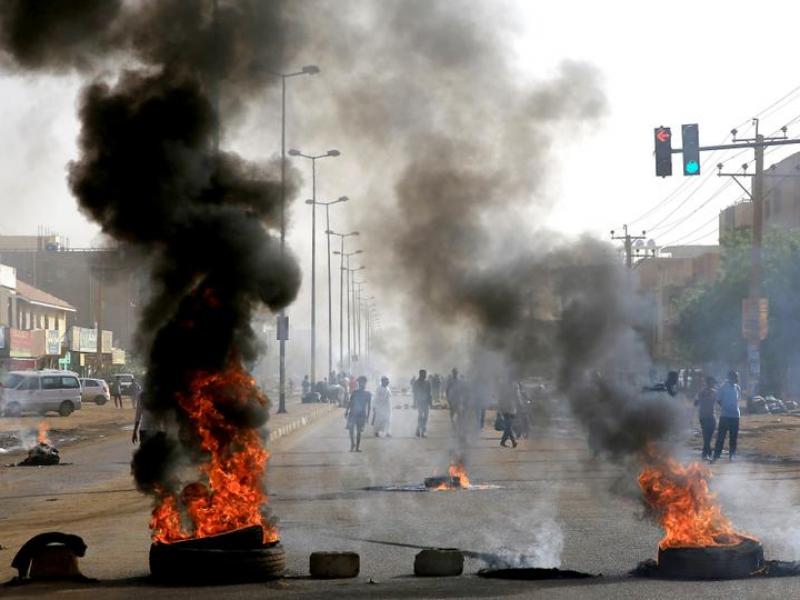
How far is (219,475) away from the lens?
11.1 meters

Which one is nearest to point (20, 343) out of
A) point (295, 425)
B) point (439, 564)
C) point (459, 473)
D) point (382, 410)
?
point (295, 425)

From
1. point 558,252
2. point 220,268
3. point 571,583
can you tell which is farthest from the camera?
point 558,252

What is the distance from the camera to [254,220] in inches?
484

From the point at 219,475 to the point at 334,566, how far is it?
1426 mm

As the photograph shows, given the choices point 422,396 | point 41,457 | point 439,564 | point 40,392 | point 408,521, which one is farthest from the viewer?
point 40,392

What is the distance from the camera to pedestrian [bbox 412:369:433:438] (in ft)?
97.9

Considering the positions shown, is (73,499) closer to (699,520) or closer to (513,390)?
(699,520)

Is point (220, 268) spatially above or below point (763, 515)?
above

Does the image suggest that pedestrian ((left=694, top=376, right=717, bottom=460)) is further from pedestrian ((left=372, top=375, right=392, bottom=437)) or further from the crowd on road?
pedestrian ((left=372, top=375, right=392, bottom=437))

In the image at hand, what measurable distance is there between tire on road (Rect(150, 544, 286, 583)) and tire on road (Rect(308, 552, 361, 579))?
0.34 metres

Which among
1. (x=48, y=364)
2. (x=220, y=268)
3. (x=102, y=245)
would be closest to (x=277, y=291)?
(x=220, y=268)

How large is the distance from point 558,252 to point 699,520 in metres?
6.14

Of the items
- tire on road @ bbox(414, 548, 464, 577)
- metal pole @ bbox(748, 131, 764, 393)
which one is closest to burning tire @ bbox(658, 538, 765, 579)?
tire on road @ bbox(414, 548, 464, 577)

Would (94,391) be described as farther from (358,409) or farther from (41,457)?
(41,457)
